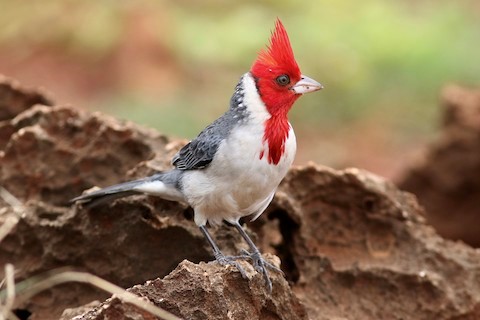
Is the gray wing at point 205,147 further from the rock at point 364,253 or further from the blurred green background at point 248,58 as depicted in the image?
the blurred green background at point 248,58

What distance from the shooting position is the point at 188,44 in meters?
12.5

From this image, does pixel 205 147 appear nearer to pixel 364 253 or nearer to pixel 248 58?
pixel 364 253

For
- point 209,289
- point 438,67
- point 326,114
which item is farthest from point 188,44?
point 209,289

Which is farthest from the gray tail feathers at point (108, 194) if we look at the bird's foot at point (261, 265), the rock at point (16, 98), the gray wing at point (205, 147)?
the rock at point (16, 98)

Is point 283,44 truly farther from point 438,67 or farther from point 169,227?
point 438,67

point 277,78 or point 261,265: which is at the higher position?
point 277,78

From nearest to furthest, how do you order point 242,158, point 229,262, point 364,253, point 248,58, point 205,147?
point 229,262
point 242,158
point 205,147
point 364,253
point 248,58

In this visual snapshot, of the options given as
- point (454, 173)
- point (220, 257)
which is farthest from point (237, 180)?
point (454, 173)

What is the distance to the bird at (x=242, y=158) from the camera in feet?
15.6

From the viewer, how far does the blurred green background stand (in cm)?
A: 1162

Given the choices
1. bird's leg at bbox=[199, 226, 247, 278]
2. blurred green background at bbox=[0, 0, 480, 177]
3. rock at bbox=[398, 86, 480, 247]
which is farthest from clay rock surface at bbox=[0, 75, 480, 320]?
blurred green background at bbox=[0, 0, 480, 177]

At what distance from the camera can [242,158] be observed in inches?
187

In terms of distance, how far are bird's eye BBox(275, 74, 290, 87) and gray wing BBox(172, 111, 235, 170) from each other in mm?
283

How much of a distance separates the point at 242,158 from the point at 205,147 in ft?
0.80
